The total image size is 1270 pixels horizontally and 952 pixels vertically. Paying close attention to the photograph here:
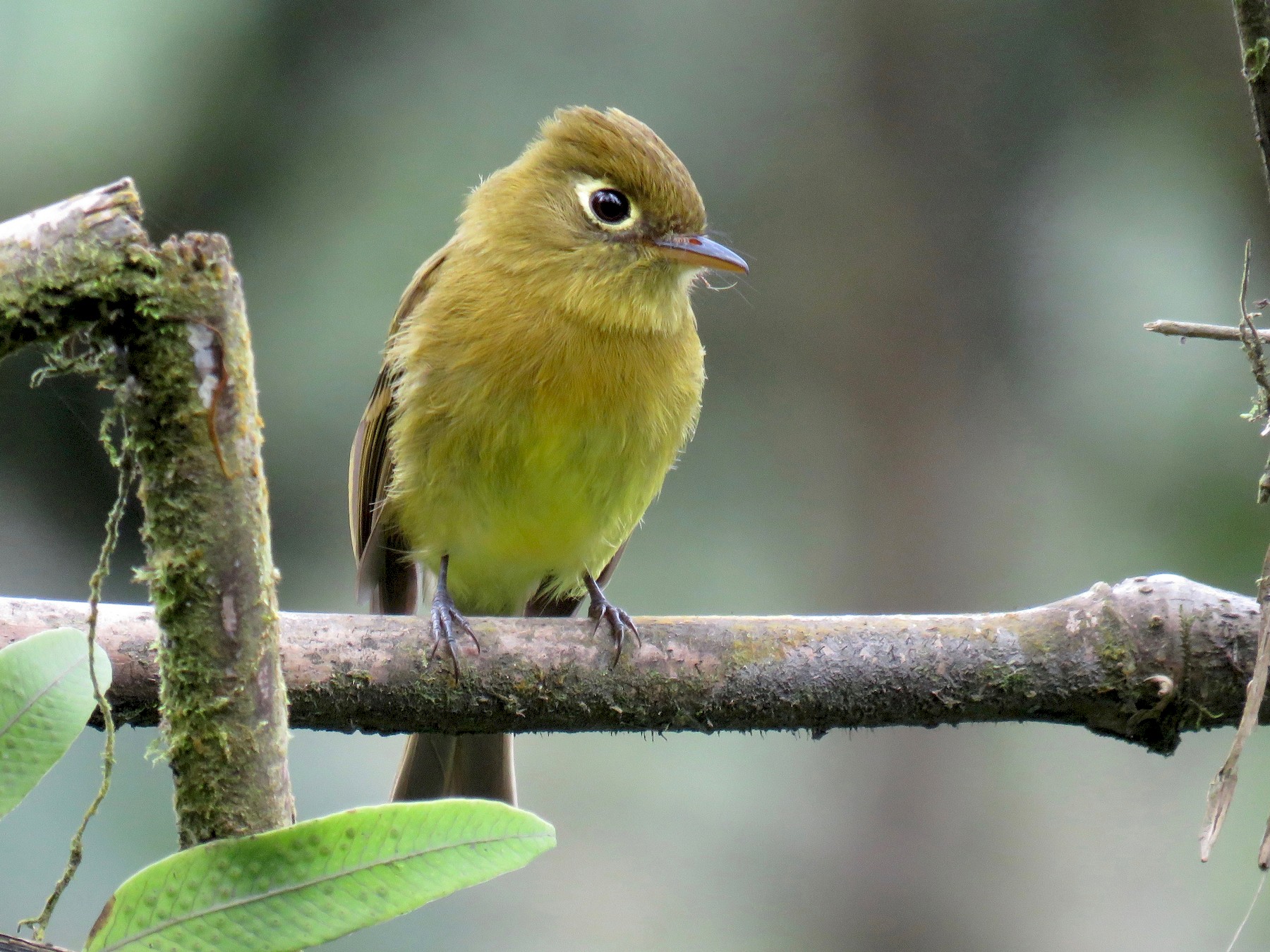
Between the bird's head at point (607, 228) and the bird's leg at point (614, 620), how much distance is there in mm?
758

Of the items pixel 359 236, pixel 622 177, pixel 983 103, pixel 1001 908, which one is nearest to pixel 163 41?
pixel 359 236

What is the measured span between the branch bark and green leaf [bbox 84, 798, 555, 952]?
132mm

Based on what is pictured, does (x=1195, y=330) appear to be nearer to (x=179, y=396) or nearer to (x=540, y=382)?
(x=540, y=382)

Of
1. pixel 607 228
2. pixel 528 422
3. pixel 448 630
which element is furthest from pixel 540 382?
pixel 448 630

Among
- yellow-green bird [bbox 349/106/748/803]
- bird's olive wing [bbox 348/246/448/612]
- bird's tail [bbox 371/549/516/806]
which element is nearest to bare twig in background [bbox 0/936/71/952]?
yellow-green bird [bbox 349/106/748/803]

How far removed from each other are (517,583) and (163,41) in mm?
3526

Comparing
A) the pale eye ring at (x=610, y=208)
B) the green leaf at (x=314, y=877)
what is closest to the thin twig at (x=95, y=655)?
the green leaf at (x=314, y=877)

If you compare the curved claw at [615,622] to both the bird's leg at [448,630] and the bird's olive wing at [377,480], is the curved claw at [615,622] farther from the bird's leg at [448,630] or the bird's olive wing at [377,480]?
the bird's olive wing at [377,480]

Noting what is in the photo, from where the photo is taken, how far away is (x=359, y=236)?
20.6 ft

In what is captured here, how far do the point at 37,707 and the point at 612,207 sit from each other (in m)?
2.40

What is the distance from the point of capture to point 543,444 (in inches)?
125

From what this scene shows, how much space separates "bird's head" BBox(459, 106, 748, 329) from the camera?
3.38 m

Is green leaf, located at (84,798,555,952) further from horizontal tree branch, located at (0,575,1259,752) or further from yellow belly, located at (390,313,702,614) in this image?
yellow belly, located at (390,313,702,614)

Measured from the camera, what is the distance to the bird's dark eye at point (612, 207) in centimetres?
349
